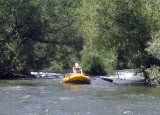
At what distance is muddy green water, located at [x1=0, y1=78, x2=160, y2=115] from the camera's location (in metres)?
19.5

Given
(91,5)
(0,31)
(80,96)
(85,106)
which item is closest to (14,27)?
(0,31)

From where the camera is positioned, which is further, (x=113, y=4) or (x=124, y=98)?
(x=113, y=4)

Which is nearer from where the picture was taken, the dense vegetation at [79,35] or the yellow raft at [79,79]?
the dense vegetation at [79,35]

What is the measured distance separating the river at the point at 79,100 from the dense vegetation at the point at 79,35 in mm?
4003

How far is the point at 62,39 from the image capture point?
45219 mm

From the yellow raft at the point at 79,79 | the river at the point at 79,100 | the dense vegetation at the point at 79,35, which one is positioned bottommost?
the river at the point at 79,100

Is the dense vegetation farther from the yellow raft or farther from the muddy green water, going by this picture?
the muddy green water

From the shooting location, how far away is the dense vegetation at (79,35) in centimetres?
3206

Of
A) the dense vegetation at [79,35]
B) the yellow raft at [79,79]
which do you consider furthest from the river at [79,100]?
the dense vegetation at [79,35]

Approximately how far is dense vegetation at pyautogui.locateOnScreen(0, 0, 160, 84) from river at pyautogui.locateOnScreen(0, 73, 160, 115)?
4.00 meters

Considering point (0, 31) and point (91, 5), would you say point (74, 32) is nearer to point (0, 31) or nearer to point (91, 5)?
point (0, 31)

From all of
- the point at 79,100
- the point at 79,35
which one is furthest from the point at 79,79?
the point at 79,35

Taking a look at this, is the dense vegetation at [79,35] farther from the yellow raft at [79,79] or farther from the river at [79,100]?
the river at [79,100]

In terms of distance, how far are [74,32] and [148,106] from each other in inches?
950
